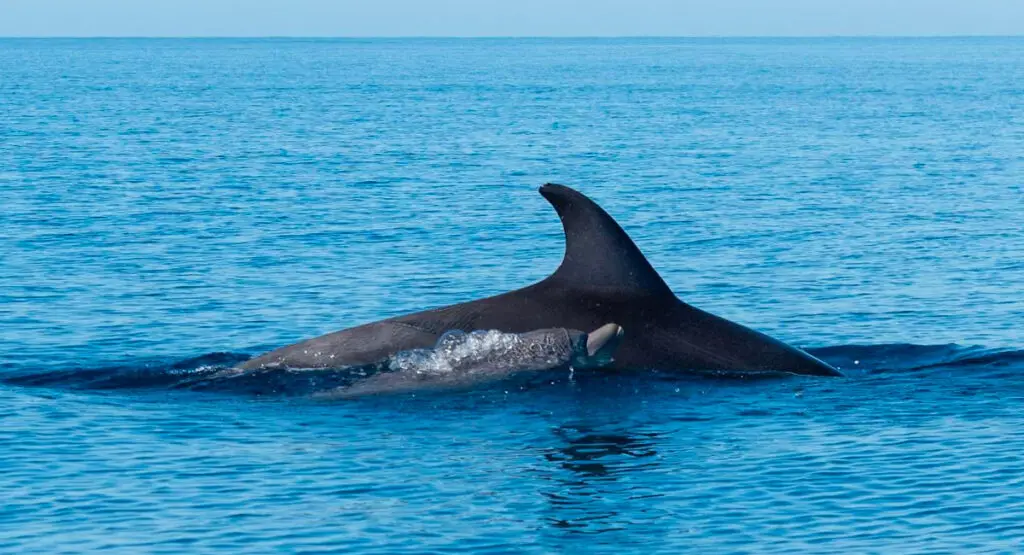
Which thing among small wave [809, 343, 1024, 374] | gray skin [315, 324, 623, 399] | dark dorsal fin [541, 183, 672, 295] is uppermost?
dark dorsal fin [541, 183, 672, 295]

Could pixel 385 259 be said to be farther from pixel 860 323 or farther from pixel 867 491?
pixel 867 491

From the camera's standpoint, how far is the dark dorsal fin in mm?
15086

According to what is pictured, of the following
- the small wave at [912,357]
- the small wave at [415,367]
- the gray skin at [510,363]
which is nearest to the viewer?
the gray skin at [510,363]

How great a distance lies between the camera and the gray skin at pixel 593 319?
49.7ft

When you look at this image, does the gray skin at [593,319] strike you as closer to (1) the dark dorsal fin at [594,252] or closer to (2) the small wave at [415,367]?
(1) the dark dorsal fin at [594,252]

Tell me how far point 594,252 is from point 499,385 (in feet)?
4.86

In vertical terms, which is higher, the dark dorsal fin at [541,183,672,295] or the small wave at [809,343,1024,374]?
the dark dorsal fin at [541,183,672,295]

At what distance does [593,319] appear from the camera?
15.1 meters

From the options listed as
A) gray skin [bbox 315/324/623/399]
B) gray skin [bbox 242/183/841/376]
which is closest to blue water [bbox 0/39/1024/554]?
gray skin [bbox 315/324/623/399]

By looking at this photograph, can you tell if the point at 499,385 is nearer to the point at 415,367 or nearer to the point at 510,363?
the point at 510,363

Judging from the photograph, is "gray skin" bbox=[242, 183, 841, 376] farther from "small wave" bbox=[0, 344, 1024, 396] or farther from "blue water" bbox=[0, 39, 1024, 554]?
"blue water" bbox=[0, 39, 1024, 554]

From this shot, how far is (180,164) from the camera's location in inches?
1761

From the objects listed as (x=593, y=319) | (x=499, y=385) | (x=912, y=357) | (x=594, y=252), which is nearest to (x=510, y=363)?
(x=499, y=385)

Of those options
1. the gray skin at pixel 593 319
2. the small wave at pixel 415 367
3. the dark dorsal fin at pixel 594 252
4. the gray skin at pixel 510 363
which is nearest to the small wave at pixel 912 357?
Result: the small wave at pixel 415 367
